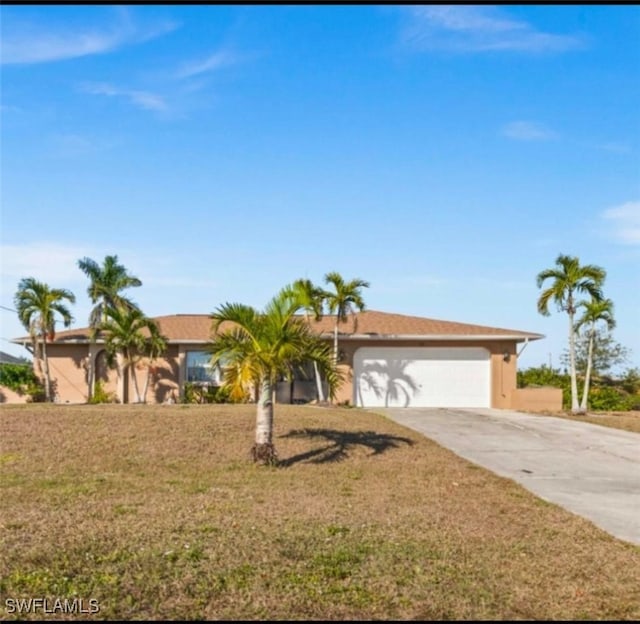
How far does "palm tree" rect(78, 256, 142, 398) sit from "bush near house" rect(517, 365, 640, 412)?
55.6 feet

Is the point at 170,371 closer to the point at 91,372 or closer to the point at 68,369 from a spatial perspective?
the point at 91,372

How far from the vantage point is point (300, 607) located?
474 cm

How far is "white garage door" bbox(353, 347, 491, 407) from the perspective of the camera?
26.5m

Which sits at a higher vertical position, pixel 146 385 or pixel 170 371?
pixel 170 371

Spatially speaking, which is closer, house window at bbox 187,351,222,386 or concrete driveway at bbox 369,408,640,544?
concrete driveway at bbox 369,408,640,544

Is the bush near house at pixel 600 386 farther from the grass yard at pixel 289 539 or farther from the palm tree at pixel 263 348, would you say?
the palm tree at pixel 263 348

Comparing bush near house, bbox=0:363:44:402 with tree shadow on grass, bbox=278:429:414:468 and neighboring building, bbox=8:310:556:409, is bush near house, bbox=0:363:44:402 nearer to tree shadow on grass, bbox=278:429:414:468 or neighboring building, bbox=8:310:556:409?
neighboring building, bbox=8:310:556:409

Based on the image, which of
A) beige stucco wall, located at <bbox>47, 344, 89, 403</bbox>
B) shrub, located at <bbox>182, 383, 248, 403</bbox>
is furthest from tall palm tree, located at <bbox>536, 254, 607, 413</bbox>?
beige stucco wall, located at <bbox>47, 344, 89, 403</bbox>

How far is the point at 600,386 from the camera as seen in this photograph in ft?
97.4

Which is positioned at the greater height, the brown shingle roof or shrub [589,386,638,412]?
the brown shingle roof

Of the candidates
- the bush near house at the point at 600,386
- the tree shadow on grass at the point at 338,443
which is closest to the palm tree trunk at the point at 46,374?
the tree shadow on grass at the point at 338,443

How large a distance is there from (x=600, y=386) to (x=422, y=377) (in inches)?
347

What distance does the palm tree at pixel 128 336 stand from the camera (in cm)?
2519

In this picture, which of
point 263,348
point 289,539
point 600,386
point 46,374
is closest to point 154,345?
point 46,374
